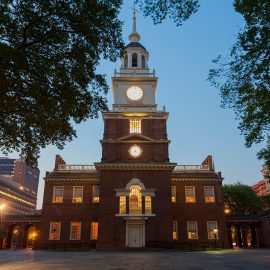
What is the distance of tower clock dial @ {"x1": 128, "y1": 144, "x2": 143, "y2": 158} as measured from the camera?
115 feet

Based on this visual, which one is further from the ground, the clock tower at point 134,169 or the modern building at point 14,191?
the modern building at point 14,191

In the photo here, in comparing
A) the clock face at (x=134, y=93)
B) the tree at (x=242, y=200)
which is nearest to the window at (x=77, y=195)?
the clock face at (x=134, y=93)

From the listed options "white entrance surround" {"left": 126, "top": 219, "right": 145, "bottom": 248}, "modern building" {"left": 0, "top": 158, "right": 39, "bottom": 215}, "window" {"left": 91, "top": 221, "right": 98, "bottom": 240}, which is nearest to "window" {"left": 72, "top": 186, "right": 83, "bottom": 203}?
"window" {"left": 91, "top": 221, "right": 98, "bottom": 240}

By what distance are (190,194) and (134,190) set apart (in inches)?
382

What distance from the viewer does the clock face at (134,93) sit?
3895cm

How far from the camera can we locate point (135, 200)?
110 ft

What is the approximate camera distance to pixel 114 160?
3488cm

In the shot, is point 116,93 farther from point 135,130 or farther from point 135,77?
point 135,130

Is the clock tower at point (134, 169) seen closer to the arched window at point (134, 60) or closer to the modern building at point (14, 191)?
the arched window at point (134, 60)

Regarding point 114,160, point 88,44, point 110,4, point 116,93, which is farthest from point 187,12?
point 116,93

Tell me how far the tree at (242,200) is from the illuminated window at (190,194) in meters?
24.0

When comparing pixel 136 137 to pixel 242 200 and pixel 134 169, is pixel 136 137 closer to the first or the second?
pixel 134 169

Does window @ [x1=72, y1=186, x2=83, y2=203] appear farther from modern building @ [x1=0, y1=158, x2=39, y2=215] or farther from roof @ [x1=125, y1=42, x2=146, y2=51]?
modern building @ [x1=0, y1=158, x2=39, y2=215]

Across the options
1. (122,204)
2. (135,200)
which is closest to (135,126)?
(135,200)
